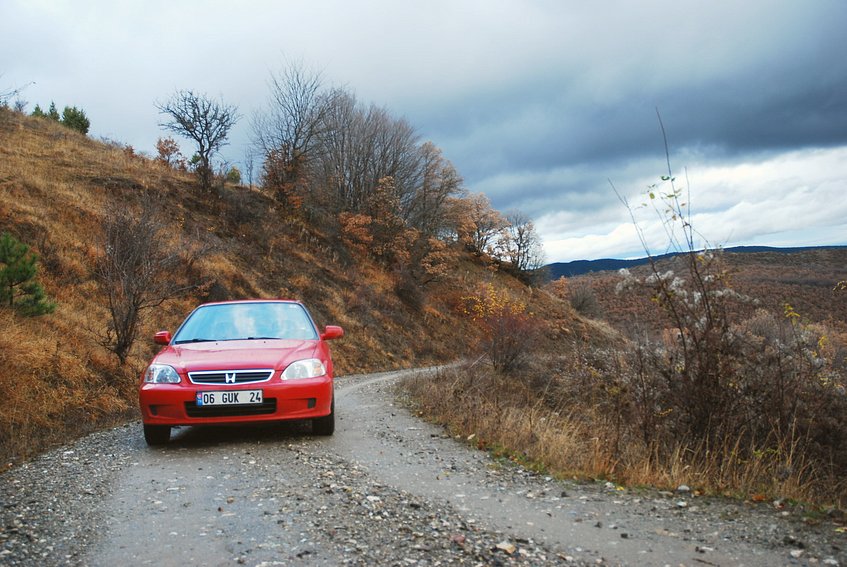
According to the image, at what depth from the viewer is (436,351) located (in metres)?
32.0

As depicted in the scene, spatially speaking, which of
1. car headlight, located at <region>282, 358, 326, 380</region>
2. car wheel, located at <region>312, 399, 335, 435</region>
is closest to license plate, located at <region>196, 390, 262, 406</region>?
car headlight, located at <region>282, 358, 326, 380</region>

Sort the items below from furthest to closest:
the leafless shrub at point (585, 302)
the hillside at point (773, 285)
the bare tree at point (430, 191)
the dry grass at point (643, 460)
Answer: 1. the leafless shrub at point (585, 302)
2. the bare tree at point (430, 191)
3. the hillside at point (773, 285)
4. the dry grass at point (643, 460)

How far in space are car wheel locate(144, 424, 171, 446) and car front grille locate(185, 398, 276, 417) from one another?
1.89ft

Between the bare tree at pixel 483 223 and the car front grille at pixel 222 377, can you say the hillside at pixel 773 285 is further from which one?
the bare tree at pixel 483 223

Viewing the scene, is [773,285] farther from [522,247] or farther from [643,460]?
[643,460]

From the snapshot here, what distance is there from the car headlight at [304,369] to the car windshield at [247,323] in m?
0.96

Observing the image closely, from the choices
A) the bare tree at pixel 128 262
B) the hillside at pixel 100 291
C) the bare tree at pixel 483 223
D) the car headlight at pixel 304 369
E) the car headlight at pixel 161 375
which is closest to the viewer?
the car headlight at pixel 161 375

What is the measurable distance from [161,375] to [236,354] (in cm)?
82

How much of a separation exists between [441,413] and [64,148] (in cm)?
2744

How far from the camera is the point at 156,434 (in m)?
7.00

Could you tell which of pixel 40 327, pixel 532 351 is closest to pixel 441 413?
pixel 40 327

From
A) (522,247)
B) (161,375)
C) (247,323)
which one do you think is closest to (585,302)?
(522,247)

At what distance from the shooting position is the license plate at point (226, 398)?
6594 mm

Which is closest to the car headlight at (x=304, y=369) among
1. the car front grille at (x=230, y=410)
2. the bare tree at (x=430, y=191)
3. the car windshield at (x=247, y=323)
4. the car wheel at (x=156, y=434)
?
the car front grille at (x=230, y=410)
